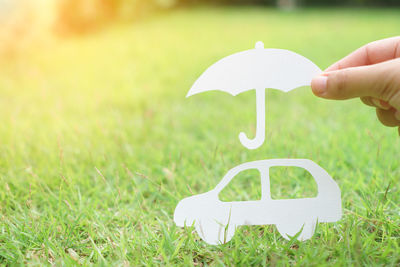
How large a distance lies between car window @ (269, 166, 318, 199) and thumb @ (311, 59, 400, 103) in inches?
22.0

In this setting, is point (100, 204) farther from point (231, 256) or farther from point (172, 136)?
point (172, 136)

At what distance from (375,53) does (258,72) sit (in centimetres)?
50

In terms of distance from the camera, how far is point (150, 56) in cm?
529

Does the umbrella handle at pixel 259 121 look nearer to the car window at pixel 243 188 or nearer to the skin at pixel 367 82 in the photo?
the skin at pixel 367 82

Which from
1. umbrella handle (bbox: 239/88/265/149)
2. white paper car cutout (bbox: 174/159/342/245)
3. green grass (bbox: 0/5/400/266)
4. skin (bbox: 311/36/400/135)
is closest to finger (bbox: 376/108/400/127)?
skin (bbox: 311/36/400/135)

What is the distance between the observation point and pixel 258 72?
1.40 metres

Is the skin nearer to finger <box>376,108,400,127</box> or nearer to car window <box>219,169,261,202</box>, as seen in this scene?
finger <box>376,108,400,127</box>

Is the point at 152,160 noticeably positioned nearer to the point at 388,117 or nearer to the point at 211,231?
the point at 211,231

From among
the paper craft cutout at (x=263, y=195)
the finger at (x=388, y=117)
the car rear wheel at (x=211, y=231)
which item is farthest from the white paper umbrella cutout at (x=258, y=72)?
the finger at (x=388, y=117)

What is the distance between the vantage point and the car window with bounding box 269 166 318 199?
178cm

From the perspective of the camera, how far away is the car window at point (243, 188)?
177 cm

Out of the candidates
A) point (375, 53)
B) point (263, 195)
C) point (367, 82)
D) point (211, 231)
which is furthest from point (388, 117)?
point (211, 231)

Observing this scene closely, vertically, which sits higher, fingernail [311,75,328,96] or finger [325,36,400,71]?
finger [325,36,400,71]

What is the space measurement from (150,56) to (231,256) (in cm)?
430
